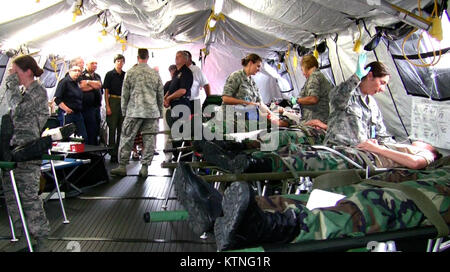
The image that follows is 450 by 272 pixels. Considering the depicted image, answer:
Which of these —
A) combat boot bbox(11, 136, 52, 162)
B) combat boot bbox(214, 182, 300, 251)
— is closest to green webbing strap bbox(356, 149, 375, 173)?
combat boot bbox(214, 182, 300, 251)

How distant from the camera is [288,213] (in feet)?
4.81

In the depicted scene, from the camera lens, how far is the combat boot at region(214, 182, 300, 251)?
47.9 inches

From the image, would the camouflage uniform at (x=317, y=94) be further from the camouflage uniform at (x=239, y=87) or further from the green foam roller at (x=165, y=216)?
the green foam roller at (x=165, y=216)

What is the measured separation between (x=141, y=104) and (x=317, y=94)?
92.6 inches

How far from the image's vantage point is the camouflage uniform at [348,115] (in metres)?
3.24

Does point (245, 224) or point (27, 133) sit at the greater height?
point (27, 133)

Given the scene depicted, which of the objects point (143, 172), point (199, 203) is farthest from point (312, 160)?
point (143, 172)

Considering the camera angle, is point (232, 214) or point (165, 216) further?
point (165, 216)

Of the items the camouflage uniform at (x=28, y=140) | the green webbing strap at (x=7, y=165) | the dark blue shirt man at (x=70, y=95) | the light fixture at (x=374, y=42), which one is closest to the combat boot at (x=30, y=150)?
the green webbing strap at (x=7, y=165)

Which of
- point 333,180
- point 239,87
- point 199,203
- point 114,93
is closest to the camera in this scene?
point 199,203

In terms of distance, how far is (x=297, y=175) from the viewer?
2402 millimetres

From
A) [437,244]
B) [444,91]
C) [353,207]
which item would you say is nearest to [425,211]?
[437,244]

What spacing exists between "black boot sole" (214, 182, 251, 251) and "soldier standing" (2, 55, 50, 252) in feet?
6.42

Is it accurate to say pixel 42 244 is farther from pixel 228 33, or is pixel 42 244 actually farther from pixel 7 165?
pixel 228 33
